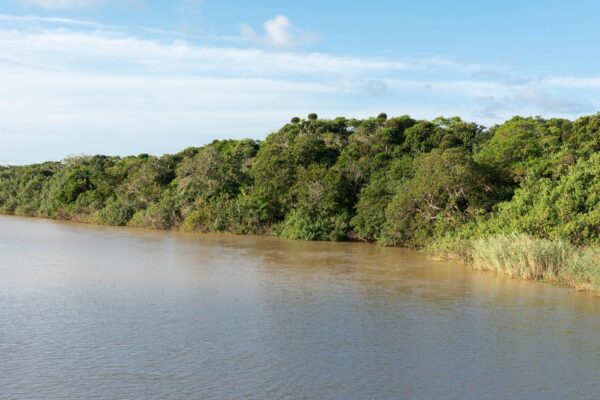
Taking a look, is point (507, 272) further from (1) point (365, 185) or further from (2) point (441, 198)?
(1) point (365, 185)

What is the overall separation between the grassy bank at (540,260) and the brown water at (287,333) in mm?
Answer: 610

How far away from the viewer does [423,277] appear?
917 inches

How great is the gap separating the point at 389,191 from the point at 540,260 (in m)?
14.7

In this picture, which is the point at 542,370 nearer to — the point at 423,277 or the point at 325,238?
the point at 423,277

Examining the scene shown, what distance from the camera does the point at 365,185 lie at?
3966cm

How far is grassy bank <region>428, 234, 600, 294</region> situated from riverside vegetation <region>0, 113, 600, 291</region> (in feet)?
0.14

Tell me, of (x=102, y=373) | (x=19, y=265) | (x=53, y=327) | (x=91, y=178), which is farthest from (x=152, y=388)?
(x=91, y=178)

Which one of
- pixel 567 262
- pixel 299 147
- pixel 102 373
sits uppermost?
pixel 299 147

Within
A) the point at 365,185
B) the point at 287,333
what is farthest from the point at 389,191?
the point at 287,333

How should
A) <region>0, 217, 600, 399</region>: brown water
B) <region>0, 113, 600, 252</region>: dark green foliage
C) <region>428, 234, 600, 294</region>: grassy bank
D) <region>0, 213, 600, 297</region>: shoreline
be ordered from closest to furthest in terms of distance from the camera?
1. <region>0, 217, 600, 399</region>: brown water
2. <region>428, 234, 600, 294</region>: grassy bank
3. <region>0, 213, 600, 297</region>: shoreline
4. <region>0, 113, 600, 252</region>: dark green foliage

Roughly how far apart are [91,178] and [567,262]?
43997mm

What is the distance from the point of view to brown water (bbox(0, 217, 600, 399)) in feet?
36.1

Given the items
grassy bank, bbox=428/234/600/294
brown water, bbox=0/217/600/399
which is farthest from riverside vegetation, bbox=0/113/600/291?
brown water, bbox=0/217/600/399

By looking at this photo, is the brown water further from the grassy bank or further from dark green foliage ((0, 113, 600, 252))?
dark green foliage ((0, 113, 600, 252))
